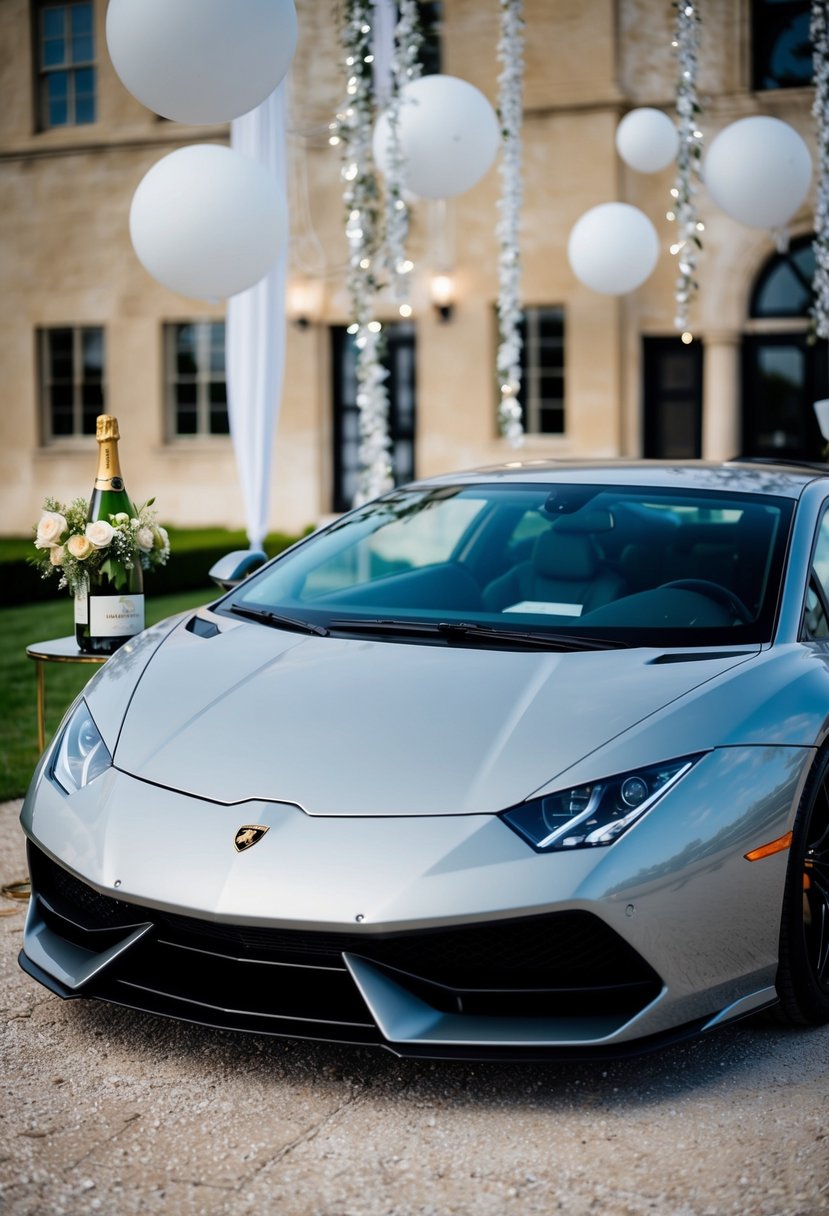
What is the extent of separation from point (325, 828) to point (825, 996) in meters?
1.28

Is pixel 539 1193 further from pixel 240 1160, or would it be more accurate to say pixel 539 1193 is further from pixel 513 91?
pixel 513 91

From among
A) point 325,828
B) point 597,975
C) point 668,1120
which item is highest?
point 325,828

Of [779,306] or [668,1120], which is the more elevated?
[779,306]

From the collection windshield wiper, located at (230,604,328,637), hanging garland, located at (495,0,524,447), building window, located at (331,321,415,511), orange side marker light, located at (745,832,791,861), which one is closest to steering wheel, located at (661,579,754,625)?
orange side marker light, located at (745,832,791,861)

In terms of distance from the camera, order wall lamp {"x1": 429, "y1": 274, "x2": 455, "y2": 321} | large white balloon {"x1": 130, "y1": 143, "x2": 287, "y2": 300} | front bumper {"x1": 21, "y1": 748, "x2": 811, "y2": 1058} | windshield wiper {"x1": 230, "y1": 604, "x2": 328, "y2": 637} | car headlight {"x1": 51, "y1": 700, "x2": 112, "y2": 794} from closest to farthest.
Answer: front bumper {"x1": 21, "y1": 748, "x2": 811, "y2": 1058} → car headlight {"x1": 51, "y1": 700, "x2": 112, "y2": 794} → windshield wiper {"x1": 230, "y1": 604, "x2": 328, "y2": 637} → large white balloon {"x1": 130, "y1": 143, "x2": 287, "y2": 300} → wall lamp {"x1": 429, "y1": 274, "x2": 455, "y2": 321}

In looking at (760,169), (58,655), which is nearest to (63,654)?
(58,655)

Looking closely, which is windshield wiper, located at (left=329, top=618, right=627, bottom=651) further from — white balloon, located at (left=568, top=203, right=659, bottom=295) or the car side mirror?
white balloon, located at (left=568, top=203, right=659, bottom=295)

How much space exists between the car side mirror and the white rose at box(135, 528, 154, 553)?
0.83ft

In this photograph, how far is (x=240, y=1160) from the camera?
2699 millimetres

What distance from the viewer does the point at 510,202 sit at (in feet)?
35.9

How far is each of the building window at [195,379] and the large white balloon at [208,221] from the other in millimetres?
12010

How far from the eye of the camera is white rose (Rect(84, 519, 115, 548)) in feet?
15.2

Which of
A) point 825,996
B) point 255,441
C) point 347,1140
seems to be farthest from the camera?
point 255,441

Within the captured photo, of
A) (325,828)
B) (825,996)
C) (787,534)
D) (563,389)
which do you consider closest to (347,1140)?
(325,828)
